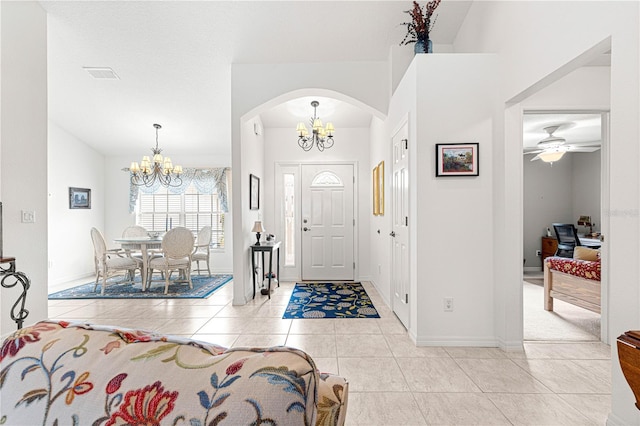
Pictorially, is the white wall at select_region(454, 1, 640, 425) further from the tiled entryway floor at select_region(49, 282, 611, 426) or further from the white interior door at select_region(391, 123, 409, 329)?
the white interior door at select_region(391, 123, 409, 329)

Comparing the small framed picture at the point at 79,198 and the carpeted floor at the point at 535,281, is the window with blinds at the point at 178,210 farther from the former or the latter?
the carpeted floor at the point at 535,281

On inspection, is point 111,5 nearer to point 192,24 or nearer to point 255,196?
point 192,24

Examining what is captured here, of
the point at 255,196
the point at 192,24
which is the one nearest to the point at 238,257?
the point at 255,196

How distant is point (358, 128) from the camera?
5871mm

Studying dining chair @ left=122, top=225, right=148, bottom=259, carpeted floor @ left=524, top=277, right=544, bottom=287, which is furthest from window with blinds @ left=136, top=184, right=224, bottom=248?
carpeted floor @ left=524, top=277, right=544, bottom=287

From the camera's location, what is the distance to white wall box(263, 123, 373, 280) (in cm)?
586

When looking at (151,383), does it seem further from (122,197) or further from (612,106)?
(122,197)

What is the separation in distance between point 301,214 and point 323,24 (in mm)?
3189

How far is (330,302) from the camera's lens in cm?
433

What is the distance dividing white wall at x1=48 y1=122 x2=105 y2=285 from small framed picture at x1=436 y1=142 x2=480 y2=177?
6450mm

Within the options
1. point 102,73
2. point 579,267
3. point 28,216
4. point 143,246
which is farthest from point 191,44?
point 579,267

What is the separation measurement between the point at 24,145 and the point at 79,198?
3.87 meters

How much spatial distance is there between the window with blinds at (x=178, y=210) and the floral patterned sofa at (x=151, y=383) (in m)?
6.55

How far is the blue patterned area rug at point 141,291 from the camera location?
4.73 metres
